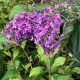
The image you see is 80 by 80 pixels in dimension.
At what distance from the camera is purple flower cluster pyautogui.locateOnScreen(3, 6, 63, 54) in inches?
68.8

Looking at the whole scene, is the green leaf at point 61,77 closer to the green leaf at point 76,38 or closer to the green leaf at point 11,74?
the green leaf at point 11,74

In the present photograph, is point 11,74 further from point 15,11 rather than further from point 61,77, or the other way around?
point 15,11

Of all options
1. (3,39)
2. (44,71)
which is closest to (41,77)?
(44,71)

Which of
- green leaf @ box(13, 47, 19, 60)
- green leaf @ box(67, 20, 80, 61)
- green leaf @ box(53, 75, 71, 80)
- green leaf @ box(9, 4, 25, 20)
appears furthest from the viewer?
green leaf @ box(9, 4, 25, 20)

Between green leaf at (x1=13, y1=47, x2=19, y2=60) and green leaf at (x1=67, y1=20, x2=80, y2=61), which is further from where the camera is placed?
green leaf at (x1=67, y1=20, x2=80, y2=61)

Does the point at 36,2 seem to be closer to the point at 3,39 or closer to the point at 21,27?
the point at 21,27

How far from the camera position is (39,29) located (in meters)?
1.77

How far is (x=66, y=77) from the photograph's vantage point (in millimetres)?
1563

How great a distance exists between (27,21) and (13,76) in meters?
0.40

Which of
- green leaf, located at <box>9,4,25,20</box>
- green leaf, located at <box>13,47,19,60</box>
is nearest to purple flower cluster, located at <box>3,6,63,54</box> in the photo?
green leaf, located at <box>13,47,19,60</box>

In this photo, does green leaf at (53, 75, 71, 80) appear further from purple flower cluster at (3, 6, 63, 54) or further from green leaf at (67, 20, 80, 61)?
green leaf at (67, 20, 80, 61)

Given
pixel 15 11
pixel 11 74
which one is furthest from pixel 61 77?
pixel 15 11

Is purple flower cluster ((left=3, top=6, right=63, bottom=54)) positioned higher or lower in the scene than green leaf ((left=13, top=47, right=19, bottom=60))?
higher

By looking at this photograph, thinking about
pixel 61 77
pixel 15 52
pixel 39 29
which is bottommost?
pixel 61 77
